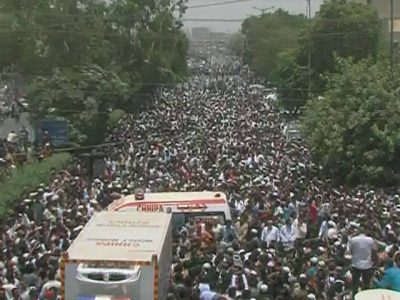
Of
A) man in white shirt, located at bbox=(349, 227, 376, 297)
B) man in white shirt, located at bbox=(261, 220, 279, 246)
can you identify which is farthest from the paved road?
man in white shirt, located at bbox=(349, 227, 376, 297)

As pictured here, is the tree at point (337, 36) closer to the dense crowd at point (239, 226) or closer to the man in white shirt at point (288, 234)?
the dense crowd at point (239, 226)

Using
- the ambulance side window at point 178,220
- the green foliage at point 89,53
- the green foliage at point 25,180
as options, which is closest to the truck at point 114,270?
the ambulance side window at point 178,220

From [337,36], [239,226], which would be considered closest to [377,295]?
[239,226]

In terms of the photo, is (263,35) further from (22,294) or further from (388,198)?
(22,294)

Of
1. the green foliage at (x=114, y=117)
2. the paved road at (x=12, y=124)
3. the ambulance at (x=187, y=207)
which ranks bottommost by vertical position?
the paved road at (x=12, y=124)

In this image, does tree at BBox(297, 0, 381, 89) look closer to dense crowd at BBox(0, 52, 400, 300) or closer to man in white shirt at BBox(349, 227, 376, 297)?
dense crowd at BBox(0, 52, 400, 300)

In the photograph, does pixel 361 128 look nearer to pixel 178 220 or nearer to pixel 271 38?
pixel 178 220
